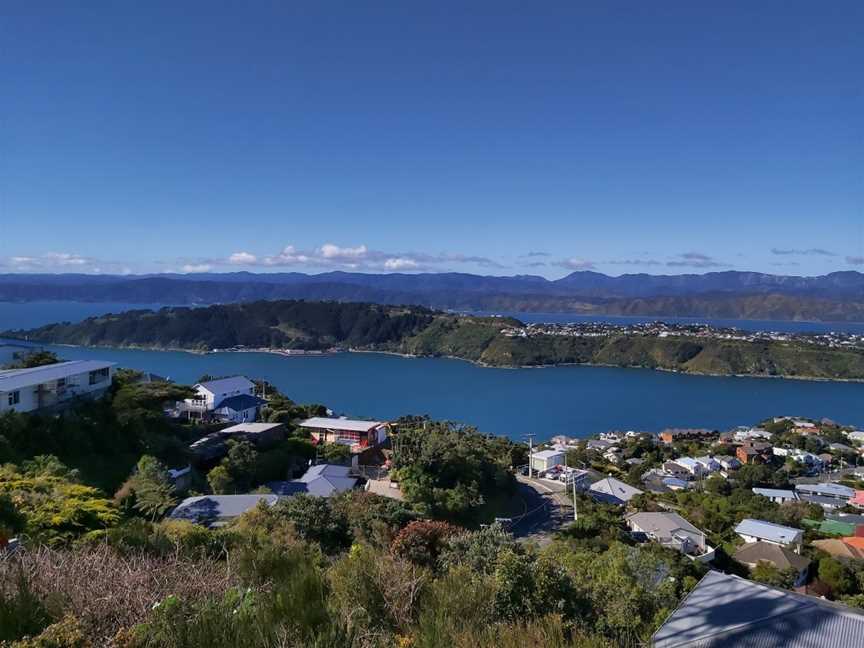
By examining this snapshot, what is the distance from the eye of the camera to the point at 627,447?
22.7 metres

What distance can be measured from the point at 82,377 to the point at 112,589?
9.37 m

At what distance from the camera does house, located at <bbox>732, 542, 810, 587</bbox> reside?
8602 millimetres

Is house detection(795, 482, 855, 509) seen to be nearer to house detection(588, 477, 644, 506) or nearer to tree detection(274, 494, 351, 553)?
house detection(588, 477, 644, 506)

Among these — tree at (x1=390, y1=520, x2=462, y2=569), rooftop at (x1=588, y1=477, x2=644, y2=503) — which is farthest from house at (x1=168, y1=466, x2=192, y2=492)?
rooftop at (x1=588, y1=477, x2=644, y2=503)

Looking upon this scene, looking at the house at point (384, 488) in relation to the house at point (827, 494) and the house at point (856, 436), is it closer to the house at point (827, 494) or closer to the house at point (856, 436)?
the house at point (827, 494)

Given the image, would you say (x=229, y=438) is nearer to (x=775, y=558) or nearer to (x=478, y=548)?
(x=478, y=548)

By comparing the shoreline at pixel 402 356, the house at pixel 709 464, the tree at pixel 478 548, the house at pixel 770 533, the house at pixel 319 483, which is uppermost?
the tree at pixel 478 548

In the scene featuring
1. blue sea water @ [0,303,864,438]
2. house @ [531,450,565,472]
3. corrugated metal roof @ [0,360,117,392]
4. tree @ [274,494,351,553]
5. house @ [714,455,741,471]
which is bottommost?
blue sea water @ [0,303,864,438]

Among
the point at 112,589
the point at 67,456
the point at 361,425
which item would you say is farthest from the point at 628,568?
the point at 361,425

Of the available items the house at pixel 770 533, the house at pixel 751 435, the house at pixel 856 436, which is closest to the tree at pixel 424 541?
the house at pixel 770 533

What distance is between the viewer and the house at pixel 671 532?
9.60 m

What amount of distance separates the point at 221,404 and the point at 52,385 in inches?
252

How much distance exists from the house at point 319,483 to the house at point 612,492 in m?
6.31

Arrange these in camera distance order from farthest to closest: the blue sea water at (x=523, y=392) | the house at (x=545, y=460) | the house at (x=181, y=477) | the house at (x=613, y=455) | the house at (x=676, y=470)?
the blue sea water at (x=523, y=392)
the house at (x=613, y=455)
the house at (x=676, y=470)
the house at (x=545, y=460)
the house at (x=181, y=477)
